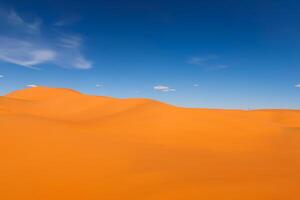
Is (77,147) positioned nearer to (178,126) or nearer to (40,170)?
(40,170)

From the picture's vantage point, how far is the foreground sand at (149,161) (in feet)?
12.3

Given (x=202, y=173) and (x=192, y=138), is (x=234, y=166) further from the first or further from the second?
(x=192, y=138)

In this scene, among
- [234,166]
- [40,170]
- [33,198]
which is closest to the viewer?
[33,198]

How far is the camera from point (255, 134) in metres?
9.49

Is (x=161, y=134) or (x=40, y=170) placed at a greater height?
(x=161, y=134)

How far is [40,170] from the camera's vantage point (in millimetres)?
4602

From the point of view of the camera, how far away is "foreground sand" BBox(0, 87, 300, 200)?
12.3ft

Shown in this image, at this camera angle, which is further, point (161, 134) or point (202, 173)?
point (161, 134)

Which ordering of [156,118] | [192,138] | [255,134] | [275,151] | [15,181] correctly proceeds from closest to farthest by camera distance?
[15,181] < [275,151] < [192,138] < [255,134] < [156,118]

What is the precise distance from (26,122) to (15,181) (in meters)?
5.47

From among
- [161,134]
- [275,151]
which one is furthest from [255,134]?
[161,134]

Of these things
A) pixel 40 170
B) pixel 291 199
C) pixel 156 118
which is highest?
pixel 156 118

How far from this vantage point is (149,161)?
214 inches

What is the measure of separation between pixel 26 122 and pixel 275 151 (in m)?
8.59
